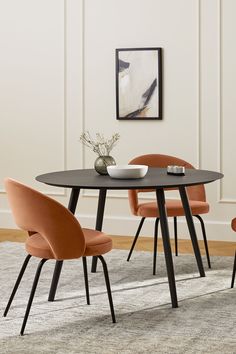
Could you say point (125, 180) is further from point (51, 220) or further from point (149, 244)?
point (149, 244)

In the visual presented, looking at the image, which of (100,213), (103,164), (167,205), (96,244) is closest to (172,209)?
(167,205)

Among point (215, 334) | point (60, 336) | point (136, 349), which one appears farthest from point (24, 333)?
point (215, 334)

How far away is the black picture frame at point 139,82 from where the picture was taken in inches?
253

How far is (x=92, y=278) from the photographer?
16.6 ft

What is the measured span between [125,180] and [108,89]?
232 cm

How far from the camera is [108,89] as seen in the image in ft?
21.8

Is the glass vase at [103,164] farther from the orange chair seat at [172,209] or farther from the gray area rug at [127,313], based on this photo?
the gray area rug at [127,313]

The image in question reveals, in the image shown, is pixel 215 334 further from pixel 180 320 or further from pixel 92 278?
pixel 92 278

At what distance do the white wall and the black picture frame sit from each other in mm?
65

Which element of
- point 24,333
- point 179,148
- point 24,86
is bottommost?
point 24,333

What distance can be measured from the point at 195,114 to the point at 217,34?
27.1 inches

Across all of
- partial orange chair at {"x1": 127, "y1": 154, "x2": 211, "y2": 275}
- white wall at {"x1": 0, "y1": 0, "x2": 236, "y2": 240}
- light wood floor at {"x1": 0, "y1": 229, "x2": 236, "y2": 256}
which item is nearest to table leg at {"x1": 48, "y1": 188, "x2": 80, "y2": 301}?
partial orange chair at {"x1": 127, "y1": 154, "x2": 211, "y2": 275}

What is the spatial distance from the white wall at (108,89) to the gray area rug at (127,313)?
1239 millimetres

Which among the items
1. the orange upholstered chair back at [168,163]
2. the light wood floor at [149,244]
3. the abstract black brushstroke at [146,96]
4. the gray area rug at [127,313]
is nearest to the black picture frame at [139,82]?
the abstract black brushstroke at [146,96]
